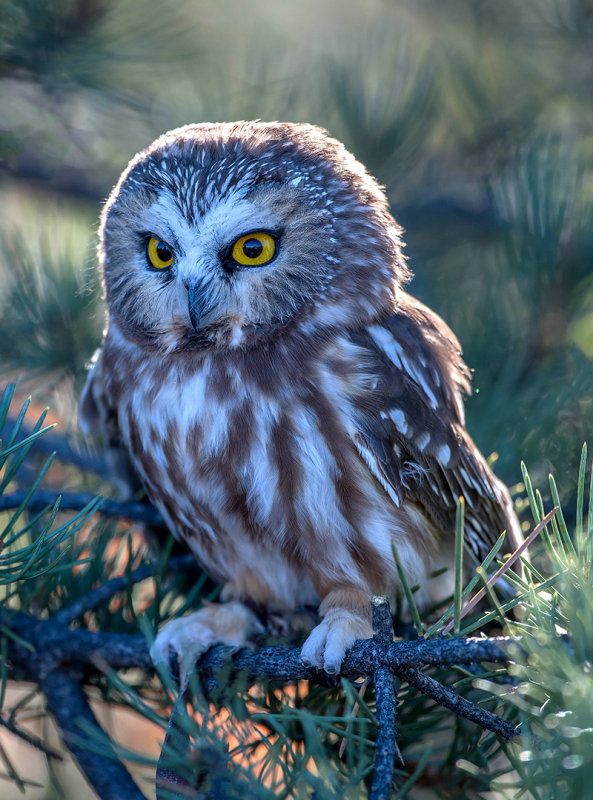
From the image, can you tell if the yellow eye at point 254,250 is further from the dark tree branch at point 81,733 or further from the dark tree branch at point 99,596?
the dark tree branch at point 81,733

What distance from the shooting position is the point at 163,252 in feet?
6.69

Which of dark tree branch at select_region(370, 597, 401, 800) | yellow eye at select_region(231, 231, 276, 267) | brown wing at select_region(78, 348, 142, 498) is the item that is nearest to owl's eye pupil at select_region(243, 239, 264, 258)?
yellow eye at select_region(231, 231, 276, 267)

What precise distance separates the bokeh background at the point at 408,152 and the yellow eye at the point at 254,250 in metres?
0.77

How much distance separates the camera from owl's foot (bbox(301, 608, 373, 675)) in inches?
63.8

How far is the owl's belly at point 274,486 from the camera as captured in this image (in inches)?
73.9

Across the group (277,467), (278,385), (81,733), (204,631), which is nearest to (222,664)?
(204,631)

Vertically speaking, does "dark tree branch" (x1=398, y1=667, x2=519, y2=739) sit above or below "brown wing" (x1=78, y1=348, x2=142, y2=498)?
below

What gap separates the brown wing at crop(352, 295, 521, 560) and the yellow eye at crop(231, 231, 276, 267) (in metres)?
0.30

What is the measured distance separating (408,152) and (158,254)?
1.28 m

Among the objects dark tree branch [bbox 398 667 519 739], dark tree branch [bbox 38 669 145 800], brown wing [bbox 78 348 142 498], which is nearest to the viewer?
dark tree branch [bbox 398 667 519 739]

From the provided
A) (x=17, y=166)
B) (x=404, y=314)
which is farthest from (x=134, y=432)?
(x=17, y=166)

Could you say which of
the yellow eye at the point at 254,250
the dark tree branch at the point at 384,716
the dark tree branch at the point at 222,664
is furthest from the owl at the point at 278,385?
the dark tree branch at the point at 384,716

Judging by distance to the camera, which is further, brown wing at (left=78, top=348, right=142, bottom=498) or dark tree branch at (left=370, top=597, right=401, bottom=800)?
brown wing at (left=78, top=348, right=142, bottom=498)

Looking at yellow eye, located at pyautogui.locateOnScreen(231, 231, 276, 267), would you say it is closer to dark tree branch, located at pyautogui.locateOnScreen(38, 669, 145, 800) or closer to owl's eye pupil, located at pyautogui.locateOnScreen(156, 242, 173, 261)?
owl's eye pupil, located at pyautogui.locateOnScreen(156, 242, 173, 261)
